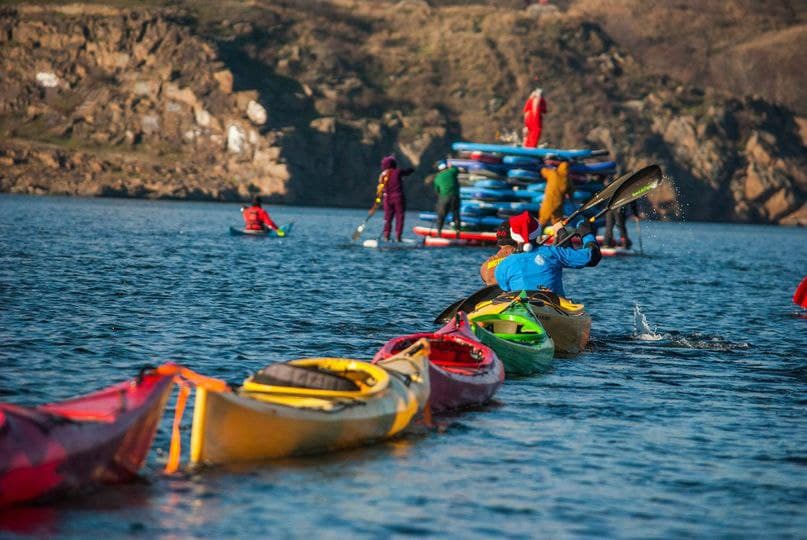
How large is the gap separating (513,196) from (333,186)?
311ft

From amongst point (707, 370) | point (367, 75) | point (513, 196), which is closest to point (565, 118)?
point (367, 75)

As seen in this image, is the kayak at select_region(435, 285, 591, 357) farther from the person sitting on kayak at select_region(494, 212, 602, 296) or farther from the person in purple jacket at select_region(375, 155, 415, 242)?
the person in purple jacket at select_region(375, 155, 415, 242)

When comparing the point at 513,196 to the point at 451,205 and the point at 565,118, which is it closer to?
the point at 451,205

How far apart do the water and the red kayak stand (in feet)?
0.71

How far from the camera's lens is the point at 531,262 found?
1552cm

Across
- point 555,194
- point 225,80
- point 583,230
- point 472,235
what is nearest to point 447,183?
point 472,235

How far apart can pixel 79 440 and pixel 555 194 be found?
27491 mm

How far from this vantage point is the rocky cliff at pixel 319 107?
4850 inches

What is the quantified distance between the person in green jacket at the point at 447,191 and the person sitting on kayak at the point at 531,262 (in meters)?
19.8

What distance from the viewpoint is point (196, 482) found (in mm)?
8422

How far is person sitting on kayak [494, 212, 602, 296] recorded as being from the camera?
15.4 m

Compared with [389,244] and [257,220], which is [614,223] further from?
[257,220]

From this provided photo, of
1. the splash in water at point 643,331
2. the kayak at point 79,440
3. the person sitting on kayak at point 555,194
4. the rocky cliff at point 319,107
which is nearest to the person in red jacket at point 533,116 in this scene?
the person sitting on kayak at point 555,194

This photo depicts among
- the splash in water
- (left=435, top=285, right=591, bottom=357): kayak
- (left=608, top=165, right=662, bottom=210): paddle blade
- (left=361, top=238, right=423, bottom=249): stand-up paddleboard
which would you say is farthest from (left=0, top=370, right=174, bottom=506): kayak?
(left=361, top=238, right=423, bottom=249): stand-up paddleboard
